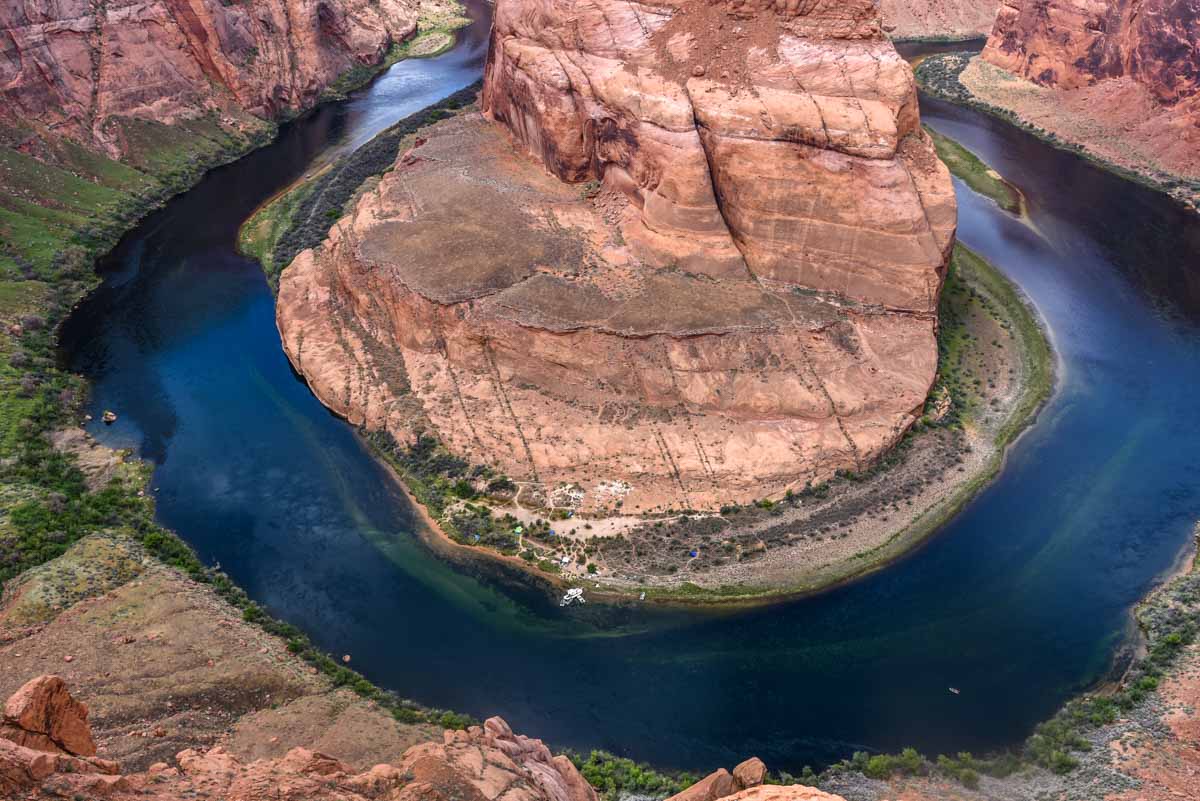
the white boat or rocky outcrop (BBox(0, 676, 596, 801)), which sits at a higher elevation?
rocky outcrop (BBox(0, 676, 596, 801))

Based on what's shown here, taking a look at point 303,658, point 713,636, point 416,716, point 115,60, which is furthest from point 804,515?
point 115,60

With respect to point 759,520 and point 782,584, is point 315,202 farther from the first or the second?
point 782,584

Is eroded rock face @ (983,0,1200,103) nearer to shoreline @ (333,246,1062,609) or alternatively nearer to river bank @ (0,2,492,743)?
shoreline @ (333,246,1062,609)

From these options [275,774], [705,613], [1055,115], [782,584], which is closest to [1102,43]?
[1055,115]

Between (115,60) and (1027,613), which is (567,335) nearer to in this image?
(1027,613)

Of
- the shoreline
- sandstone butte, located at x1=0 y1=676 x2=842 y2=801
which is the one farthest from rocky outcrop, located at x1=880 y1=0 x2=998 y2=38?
sandstone butte, located at x1=0 y1=676 x2=842 y2=801

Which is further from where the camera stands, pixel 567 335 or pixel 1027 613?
pixel 567 335
